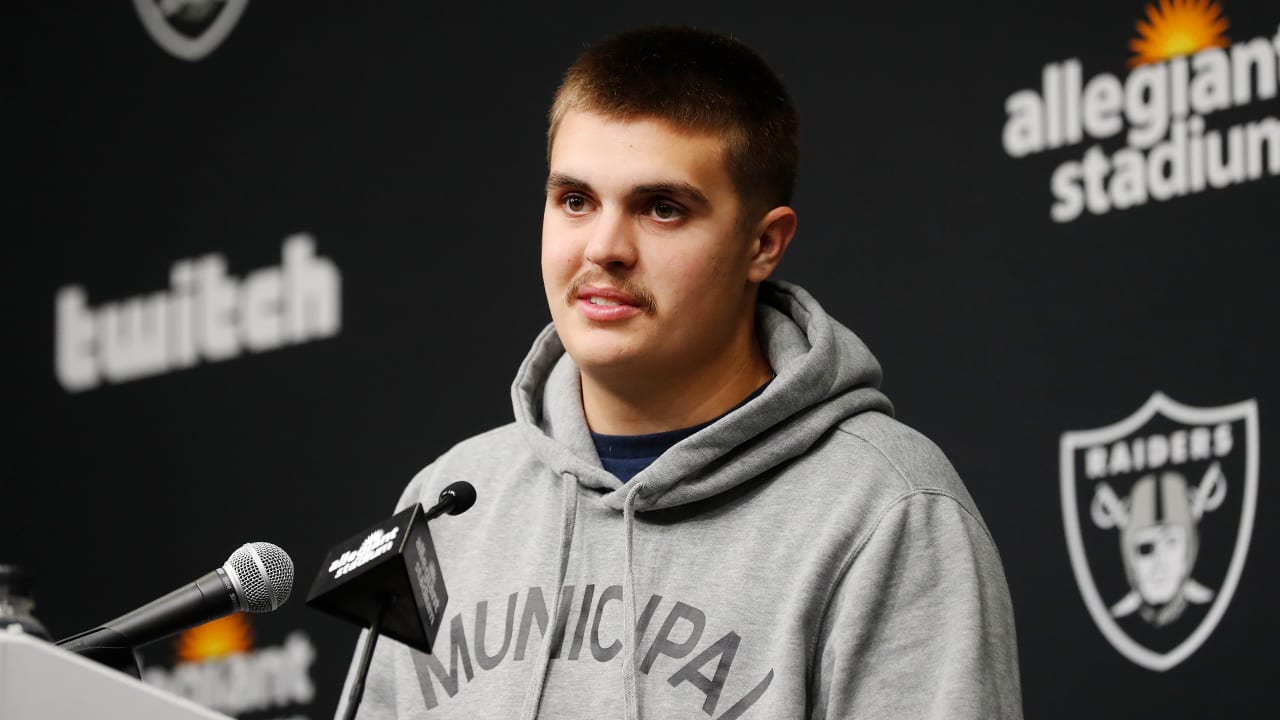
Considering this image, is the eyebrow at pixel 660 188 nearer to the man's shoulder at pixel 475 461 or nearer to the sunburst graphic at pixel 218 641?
the man's shoulder at pixel 475 461

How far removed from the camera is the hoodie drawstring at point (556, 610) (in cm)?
168

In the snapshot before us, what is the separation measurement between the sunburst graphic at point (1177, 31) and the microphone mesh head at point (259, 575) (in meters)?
1.50

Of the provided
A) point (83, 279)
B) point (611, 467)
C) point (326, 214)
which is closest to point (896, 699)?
point (611, 467)

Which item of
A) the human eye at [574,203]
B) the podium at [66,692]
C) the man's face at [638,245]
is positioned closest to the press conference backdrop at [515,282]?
the man's face at [638,245]

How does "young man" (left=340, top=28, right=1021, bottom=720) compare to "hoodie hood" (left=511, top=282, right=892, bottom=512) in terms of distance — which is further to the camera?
"hoodie hood" (left=511, top=282, right=892, bottom=512)

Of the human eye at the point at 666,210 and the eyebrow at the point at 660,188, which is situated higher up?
the eyebrow at the point at 660,188

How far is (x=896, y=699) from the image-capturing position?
5.12ft

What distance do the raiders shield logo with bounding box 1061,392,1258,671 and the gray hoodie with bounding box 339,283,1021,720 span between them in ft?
2.01

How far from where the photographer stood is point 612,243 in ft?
5.60

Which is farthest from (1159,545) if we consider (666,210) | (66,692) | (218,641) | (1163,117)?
(218,641)

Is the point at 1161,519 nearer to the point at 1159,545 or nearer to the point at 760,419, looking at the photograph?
the point at 1159,545

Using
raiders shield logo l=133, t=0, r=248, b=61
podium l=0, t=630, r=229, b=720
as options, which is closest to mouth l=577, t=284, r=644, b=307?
podium l=0, t=630, r=229, b=720

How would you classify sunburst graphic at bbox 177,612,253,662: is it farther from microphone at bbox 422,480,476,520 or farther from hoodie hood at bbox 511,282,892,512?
microphone at bbox 422,480,476,520

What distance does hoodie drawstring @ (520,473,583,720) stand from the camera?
1.68 metres
